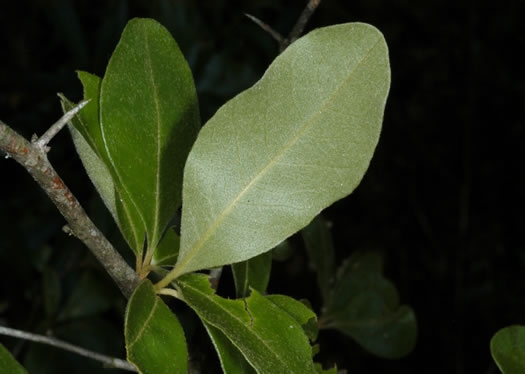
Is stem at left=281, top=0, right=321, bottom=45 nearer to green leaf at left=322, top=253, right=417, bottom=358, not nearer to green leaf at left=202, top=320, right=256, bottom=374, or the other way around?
green leaf at left=202, top=320, right=256, bottom=374

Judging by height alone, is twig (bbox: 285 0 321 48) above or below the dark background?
above

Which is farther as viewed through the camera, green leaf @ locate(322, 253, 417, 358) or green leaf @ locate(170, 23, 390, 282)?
green leaf @ locate(322, 253, 417, 358)

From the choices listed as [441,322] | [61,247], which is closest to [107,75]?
[61,247]

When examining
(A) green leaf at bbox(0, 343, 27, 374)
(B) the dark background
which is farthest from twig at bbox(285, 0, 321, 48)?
(B) the dark background

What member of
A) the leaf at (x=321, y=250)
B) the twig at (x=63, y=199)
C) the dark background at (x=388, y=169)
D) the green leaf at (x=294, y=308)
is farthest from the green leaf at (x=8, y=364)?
the dark background at (x=388, y=169)

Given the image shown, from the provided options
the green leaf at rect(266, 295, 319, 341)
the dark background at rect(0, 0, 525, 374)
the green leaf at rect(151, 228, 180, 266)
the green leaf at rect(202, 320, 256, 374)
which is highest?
the green leaf at rect(151, 228, 180, 266)

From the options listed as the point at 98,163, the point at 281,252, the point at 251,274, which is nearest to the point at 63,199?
the point at 98,163

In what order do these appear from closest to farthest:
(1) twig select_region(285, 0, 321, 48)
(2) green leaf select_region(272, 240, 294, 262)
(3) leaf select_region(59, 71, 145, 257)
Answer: (3) leaf select_region(59, 71, 145, 257) → (1) twig select_region(285, 0, 321, 48) → (2) green leaf select_region(272, 240, 294, 262)
